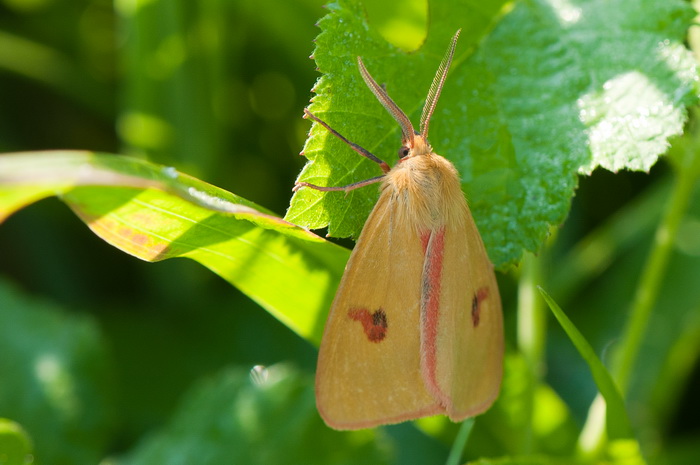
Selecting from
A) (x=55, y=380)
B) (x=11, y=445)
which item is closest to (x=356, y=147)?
(x=11, y=445)

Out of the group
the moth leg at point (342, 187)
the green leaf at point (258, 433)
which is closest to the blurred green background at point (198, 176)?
the green leaf at point (258, 433)

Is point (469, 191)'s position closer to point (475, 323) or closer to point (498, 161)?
point (498, 161)

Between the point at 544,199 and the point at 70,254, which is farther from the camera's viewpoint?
the point at 70,254

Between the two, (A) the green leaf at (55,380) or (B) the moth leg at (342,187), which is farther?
(A) the green leaf at (55,380)

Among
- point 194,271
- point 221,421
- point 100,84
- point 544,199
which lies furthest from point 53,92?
point 544,199

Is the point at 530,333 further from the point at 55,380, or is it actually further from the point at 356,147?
the point at 55,380

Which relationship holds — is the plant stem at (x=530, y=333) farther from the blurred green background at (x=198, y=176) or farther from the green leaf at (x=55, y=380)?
the green leaf at (x=55, y=380)

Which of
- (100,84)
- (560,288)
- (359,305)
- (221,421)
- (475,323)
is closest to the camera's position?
(359,305)
